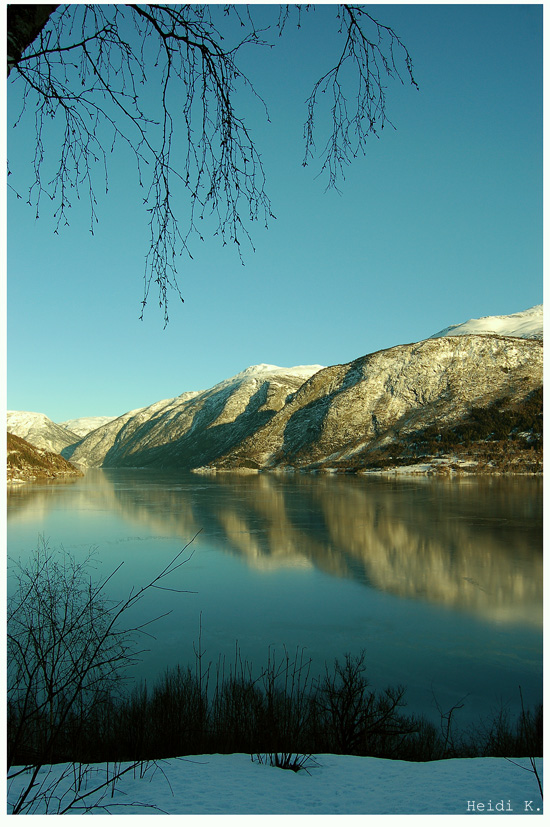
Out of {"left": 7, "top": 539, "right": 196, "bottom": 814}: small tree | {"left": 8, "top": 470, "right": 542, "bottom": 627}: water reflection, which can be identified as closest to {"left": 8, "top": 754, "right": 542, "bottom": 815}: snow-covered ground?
{"left": 7, "top": 539, "right": 196, "bottom": 814}: small tree

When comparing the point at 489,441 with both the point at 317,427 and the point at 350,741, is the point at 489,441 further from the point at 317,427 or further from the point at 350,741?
the point at 350,741

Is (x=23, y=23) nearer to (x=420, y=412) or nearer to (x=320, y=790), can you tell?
(x=320, y=790)

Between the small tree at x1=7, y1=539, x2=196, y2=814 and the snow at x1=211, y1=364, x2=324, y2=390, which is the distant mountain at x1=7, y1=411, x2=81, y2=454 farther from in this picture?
the small tree at x1=7, y1=539, x2=196, y2=814

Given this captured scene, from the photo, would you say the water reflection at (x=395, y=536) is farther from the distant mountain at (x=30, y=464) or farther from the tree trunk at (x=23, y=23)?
the distant mountain at (x=30, y=464)

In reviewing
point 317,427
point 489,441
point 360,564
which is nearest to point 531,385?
point 489,441

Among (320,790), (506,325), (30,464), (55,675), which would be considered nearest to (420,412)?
(506,325)
